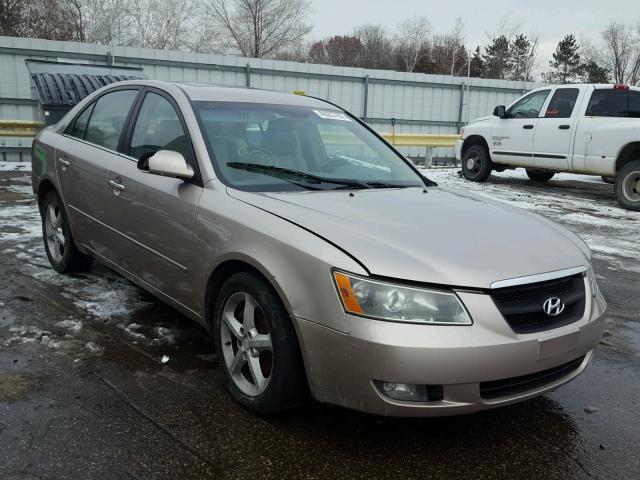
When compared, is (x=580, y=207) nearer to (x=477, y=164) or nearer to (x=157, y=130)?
(x=477, y=164)

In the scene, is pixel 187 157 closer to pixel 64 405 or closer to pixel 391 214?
pixel 391 214

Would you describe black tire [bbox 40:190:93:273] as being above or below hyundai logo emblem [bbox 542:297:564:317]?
below

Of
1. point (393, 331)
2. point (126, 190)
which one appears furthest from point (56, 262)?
point (393, 331)

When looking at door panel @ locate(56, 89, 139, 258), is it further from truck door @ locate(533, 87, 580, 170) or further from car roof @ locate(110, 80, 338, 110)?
truck door @ locate(533, 87, 580, 170)

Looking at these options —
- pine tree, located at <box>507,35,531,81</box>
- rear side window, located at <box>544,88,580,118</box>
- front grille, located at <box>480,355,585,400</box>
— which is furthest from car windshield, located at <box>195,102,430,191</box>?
pine tree, located at <box>507,35,531,81</box>

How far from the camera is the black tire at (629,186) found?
9.39 metres

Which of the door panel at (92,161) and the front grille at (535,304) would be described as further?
the door panel at (92,161)

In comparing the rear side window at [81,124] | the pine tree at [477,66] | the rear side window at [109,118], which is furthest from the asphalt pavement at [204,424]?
the pine tree at [477,66]

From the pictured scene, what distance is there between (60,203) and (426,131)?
1523cm

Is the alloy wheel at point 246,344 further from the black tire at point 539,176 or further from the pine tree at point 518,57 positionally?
the pine tree at point 518,57

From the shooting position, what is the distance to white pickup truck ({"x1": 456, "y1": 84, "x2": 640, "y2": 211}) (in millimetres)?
9547

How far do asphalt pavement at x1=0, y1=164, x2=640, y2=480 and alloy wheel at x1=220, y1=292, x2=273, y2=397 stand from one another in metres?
0.16

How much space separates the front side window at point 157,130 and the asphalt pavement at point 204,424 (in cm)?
119

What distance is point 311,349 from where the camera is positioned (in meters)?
2.38
